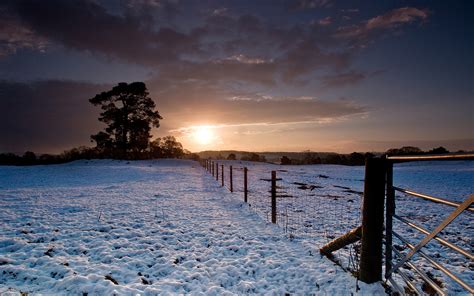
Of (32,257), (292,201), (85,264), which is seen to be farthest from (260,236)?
(292,201)

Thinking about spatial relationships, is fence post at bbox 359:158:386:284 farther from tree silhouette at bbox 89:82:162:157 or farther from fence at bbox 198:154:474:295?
tree silhouette at bbox 89:82:162:157

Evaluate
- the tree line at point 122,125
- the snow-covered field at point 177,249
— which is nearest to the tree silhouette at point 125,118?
the tree line at point 122,125

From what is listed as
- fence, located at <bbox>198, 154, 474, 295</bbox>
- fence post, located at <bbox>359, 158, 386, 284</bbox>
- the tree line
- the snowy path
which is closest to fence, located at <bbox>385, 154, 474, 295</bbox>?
fence, located at <bbox>198, 154, 474, 295</bbox>

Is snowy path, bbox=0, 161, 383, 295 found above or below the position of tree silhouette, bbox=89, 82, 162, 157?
below

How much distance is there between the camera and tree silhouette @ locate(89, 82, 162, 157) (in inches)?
1927

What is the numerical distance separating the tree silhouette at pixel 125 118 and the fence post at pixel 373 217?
5036 cm

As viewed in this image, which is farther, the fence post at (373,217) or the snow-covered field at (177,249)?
the snow-covered field at (177,249)

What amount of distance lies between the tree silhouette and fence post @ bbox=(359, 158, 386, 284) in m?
50.4

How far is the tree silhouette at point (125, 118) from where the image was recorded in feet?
161

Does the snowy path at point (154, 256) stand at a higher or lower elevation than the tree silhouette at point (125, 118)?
lower

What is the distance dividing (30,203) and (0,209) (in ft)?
4.40

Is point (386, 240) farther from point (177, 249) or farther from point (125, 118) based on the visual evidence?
A: point (125, 118)

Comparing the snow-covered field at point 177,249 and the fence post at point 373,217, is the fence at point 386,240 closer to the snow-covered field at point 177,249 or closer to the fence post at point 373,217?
the fence post at point 373,217

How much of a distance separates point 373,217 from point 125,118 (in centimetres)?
5210
